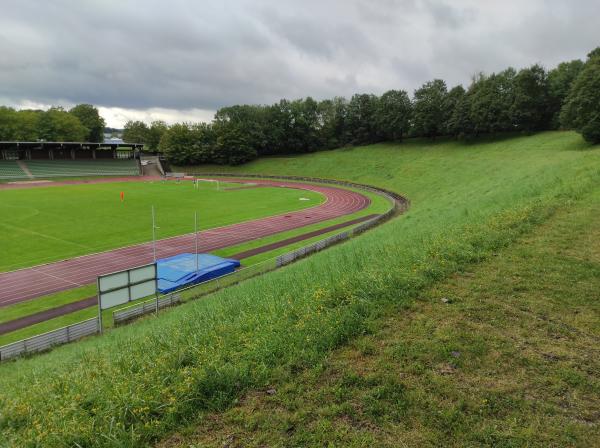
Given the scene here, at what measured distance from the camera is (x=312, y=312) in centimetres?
723

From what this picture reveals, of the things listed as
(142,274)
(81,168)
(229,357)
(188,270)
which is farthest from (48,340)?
(81,168)

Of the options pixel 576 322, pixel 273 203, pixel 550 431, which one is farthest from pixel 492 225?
pixel 273 203

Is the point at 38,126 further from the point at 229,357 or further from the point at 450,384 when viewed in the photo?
the point at 450,384

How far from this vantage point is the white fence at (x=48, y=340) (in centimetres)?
1377

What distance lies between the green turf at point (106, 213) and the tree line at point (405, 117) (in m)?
31.8

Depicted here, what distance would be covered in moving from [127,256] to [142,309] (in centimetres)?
1109

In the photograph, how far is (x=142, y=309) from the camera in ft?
58.3

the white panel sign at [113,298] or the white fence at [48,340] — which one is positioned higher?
the white panel sign at [113,298]

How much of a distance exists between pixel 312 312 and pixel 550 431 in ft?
13.0

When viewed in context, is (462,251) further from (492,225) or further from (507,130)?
(507,130)

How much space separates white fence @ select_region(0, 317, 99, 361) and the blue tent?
5.25 m

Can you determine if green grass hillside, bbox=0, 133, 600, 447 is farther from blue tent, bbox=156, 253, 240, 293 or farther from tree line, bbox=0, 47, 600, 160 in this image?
tree line, bbox=0, 47, 600, 160

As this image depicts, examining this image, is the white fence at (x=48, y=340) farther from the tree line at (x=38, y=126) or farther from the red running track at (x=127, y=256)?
the tree line at (x=38, y=126)

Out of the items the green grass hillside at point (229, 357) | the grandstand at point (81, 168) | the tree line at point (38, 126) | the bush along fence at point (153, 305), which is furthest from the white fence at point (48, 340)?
the tree line at point (38, 126)
